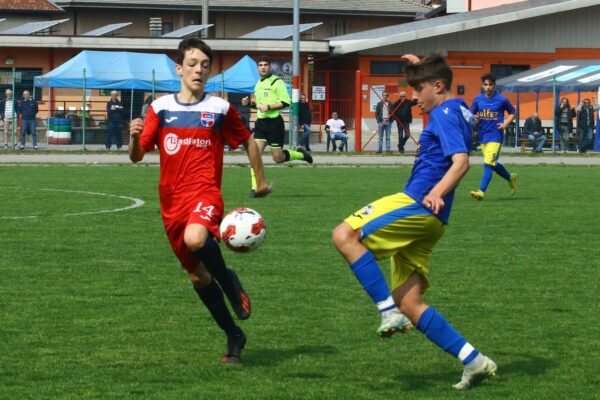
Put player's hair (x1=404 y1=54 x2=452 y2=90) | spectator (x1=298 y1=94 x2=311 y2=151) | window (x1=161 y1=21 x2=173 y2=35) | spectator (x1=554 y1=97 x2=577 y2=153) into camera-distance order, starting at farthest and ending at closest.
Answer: window (x1=161 y1=21 x2=173 y2=35), spectator (x1=298 y1=94 x2=311 y2=151), spectator (x1=554 y1=97 x2=577 y2=153), player's hair (x1=404 y1=54 x2=452 y2=90)

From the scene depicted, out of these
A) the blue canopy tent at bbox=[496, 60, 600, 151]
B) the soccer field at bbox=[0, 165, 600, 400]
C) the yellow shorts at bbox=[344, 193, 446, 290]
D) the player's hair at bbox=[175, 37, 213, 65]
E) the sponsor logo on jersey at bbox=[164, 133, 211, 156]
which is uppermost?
the blue canopy tent at bbox=[496, 60, 600, 151]

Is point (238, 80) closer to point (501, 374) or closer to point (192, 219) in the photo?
point (192, 219)

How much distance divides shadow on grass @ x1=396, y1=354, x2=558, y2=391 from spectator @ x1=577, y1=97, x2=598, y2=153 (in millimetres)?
31930

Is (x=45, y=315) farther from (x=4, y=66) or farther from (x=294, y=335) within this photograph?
(x=4, y=66)

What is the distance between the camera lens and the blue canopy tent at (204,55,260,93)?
136 ft

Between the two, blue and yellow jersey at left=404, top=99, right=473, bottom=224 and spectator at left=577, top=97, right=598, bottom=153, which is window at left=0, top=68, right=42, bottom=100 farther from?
blue and yellow jersey at left=404, top=99, right=473, bottom=224

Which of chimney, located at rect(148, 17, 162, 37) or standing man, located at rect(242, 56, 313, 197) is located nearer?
standing man, located at rect(242, 56, 313, 197)

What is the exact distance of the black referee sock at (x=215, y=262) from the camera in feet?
24.2

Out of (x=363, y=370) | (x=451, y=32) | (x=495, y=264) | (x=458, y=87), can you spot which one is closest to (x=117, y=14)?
(x=451, y=32)

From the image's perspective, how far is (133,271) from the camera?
11.6 m

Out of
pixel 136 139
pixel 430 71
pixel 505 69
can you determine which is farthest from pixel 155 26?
pixel 430 71

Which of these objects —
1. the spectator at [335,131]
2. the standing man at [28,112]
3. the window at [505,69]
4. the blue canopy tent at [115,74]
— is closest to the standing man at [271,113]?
the standing man at [28,112]

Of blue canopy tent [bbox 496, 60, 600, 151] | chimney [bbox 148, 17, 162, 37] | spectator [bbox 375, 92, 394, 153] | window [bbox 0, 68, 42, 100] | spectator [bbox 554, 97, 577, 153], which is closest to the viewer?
spectator [bbox 375, 92, 394, 153]

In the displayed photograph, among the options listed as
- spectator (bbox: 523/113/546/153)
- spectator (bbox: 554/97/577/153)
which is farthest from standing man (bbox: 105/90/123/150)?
spectator (bbox: 554/97/577/153)
